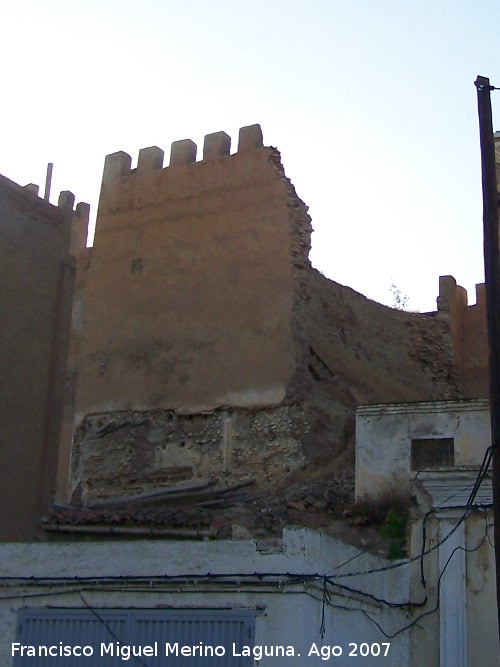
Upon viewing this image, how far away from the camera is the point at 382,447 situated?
19.3 metres

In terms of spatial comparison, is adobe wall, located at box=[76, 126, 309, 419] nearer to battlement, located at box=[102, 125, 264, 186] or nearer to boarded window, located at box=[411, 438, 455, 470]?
battlement, located at box=[102, 125, 264, 186]

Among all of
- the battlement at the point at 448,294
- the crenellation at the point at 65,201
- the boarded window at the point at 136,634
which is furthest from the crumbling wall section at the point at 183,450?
the boarded window at the point at 136,634

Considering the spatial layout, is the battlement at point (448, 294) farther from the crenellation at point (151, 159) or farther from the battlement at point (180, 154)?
the crenellation at point (151, 159)

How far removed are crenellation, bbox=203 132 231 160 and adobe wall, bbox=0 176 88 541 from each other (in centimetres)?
887

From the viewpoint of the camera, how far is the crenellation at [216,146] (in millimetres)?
24250

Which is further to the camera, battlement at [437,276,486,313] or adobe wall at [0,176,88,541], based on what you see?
battlement at [437,276,486,313]

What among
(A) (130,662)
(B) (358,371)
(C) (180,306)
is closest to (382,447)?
(B) (358,371)

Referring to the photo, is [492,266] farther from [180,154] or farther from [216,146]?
[180,154]

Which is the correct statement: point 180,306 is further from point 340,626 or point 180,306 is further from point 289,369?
point 340,626

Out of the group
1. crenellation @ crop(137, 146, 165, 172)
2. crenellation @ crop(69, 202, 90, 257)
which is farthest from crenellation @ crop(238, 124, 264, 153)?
crenellation @ crop(69, 202, 90, 257)

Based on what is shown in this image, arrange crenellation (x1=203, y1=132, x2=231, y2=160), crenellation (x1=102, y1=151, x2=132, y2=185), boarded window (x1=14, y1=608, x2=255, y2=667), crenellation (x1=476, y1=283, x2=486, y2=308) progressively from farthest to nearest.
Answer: crenellation (x1=476, y1=283, x2=486, y2=308)
crenellation (x1=102, y1=151, x2=132, y2=185)
crenellation (x1=203, y1=132, x2=231, y2=160)
boarded window (x1=14, y1=608, x2=255, y2=667)

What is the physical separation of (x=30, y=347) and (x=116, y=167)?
38.7 ft

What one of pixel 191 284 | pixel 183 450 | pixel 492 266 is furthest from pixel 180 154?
pixel 492 266

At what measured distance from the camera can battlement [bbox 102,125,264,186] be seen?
23.8 metres
